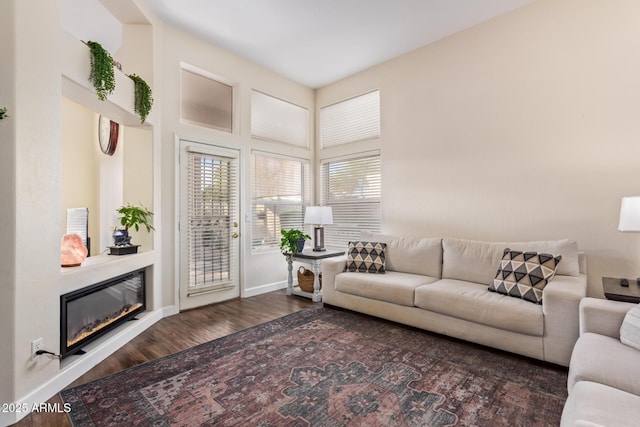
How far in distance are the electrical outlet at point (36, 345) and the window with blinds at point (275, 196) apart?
2.58 meters

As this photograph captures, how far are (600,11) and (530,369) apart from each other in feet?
10.6

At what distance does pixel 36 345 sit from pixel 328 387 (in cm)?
187

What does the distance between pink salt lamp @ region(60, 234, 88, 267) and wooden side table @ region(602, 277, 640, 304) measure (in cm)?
390

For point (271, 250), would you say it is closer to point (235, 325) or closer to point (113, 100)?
point (235, 325)

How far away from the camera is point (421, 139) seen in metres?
3.94

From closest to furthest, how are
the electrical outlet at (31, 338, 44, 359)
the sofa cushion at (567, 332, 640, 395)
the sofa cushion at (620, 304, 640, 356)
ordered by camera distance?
the sofa cushion at (567, 332, 640, 395) < the sofa cushion at (620, 304, 640, 356) < the electrical outlet at (31, 338, 44, 359)

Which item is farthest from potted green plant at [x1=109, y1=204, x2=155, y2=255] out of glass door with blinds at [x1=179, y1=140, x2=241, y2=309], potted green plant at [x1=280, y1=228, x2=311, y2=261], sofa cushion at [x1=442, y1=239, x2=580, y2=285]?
sofa cushion at [x1=442, y1=239, x2=580, y2=285]

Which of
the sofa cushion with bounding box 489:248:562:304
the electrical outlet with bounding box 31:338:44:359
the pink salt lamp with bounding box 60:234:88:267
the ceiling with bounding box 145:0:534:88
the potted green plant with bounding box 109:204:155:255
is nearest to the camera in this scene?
the electrical outlet with bounding box 31:338:44:359

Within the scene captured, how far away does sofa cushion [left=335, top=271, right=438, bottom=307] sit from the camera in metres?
3.01

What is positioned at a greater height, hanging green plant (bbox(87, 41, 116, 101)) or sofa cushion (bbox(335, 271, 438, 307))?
hanging green plant (bbox(87, 41, 116, 101))

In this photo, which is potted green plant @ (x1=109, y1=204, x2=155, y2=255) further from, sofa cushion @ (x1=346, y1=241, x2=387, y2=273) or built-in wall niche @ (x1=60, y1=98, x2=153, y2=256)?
sofa cushion @ (x1=346, y1=241, x2=387, y2=273)

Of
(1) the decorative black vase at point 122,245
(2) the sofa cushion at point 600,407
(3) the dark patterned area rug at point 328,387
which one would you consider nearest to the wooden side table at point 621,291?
(3) the dark patterned area rug at point 328,387

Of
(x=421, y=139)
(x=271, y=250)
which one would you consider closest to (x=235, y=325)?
(x=271, y=250)

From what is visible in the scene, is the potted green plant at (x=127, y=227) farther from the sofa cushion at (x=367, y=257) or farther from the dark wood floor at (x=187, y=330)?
the sofa cushion at (x=367, y=257)
